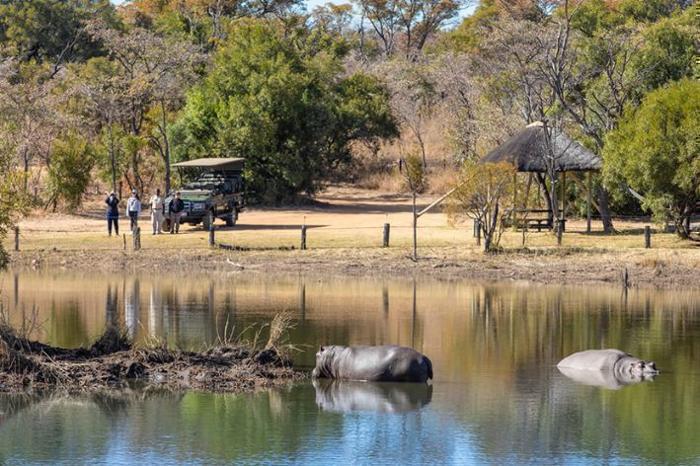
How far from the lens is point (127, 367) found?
19.8 m

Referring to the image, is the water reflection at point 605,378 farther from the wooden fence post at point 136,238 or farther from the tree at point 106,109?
the tree at point 106,109

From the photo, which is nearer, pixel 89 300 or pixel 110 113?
pixel 89 300

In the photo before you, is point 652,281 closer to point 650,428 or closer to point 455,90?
point 650,428

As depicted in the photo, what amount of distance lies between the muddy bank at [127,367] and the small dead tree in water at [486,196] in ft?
53.4

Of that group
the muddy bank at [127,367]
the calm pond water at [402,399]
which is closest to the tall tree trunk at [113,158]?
the calm pond water at [402,399]

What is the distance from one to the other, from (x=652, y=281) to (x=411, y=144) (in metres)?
34.4

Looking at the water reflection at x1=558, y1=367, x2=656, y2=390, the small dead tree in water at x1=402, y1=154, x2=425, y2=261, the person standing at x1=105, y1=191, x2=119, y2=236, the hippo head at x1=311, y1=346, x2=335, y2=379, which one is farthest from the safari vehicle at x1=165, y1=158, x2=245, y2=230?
the water reflection at x1=558, y1=367, x2=656, y2=390

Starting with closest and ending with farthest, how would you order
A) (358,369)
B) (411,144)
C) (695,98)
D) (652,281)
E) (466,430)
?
(466,430) < (358,369) < (652,281) < (695,98) < (411,144)

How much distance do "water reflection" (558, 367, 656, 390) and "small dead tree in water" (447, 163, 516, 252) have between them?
14906mm

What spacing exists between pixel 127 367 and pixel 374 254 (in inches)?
670

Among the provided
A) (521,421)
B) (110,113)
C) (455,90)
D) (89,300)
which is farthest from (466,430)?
(455,90)

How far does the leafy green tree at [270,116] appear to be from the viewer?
2013 inches

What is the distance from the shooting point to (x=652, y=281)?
33.2m

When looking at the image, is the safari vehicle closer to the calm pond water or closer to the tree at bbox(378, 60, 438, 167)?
the calm pond water
